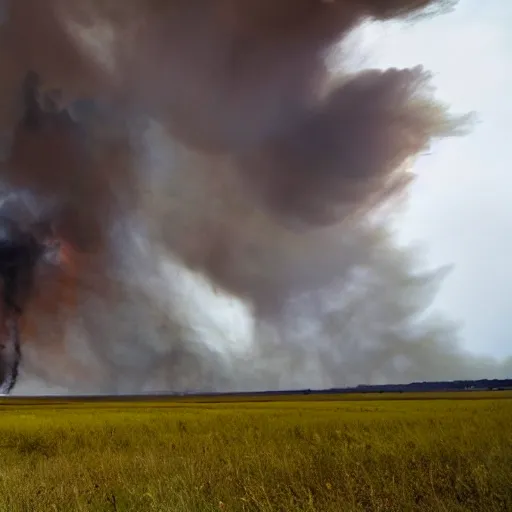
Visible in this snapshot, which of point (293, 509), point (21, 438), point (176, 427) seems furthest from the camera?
point (176, 427)

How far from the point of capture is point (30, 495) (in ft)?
35.8

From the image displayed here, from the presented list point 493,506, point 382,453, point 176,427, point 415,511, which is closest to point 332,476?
point 382,453

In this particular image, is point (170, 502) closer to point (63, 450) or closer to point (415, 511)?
point (415, 511)

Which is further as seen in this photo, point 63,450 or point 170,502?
point 63,450

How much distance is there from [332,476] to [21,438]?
24.5 meters

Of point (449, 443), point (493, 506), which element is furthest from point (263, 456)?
point (493, 506)

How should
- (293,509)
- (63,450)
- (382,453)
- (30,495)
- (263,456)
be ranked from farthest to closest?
(63,450) → (263,456) → (382,453) → (30,495) → (293,509)

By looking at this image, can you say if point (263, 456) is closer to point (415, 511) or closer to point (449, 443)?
point (449, 443)

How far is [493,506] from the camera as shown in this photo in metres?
8.38

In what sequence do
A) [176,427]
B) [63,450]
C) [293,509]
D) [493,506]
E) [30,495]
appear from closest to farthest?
[493,506]
[293,509]
[30,495]
[63,450]
[176,427]

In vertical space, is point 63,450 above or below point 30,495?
above

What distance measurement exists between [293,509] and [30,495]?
5537mm

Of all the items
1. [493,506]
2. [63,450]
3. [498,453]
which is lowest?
[493,506]

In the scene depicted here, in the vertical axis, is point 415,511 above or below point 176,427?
below
